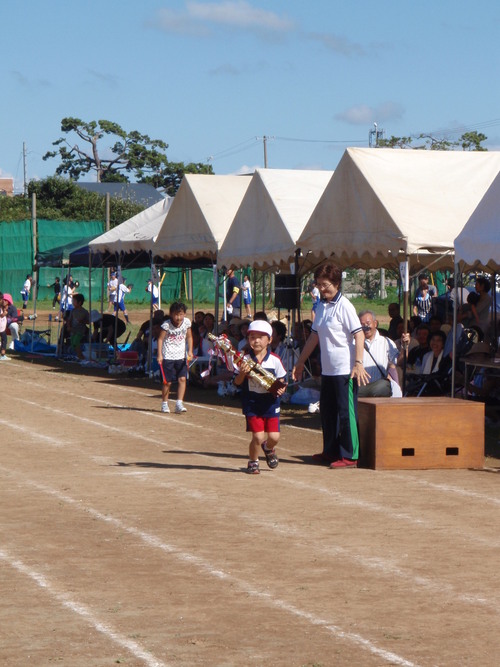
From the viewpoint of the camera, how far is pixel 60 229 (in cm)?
5797

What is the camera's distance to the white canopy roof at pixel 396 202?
53.4 ft

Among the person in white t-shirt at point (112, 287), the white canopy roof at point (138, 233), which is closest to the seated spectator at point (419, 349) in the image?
the white canopy roof at point (138, 233)

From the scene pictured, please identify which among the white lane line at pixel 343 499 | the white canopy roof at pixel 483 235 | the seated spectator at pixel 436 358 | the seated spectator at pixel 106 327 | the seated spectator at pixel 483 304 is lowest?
the white lane line at pixel 343 499

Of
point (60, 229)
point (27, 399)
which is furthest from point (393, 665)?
point (60, 229)

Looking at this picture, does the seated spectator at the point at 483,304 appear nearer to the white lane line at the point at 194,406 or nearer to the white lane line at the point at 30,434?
the white lane line at the point at 194,406

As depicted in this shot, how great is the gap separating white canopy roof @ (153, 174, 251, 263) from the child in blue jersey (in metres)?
10.2

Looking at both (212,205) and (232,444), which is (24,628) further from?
(212,205)

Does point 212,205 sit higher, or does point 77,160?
point 77,160

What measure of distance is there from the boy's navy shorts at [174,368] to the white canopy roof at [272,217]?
2705mm

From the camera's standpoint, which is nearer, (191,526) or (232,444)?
(191,526)

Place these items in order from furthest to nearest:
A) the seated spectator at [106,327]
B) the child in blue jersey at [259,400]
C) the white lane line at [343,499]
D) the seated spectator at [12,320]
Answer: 1. the seated spectator at [12,320]
2. the seated spectator at [106,327]
3. the child in blue jersey at [259,400]
4. the white lane line at [343,499]

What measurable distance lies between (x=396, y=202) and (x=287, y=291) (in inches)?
149

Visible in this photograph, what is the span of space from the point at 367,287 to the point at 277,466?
4896 cm

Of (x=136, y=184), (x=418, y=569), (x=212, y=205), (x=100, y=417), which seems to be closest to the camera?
(x=418, y=569)
